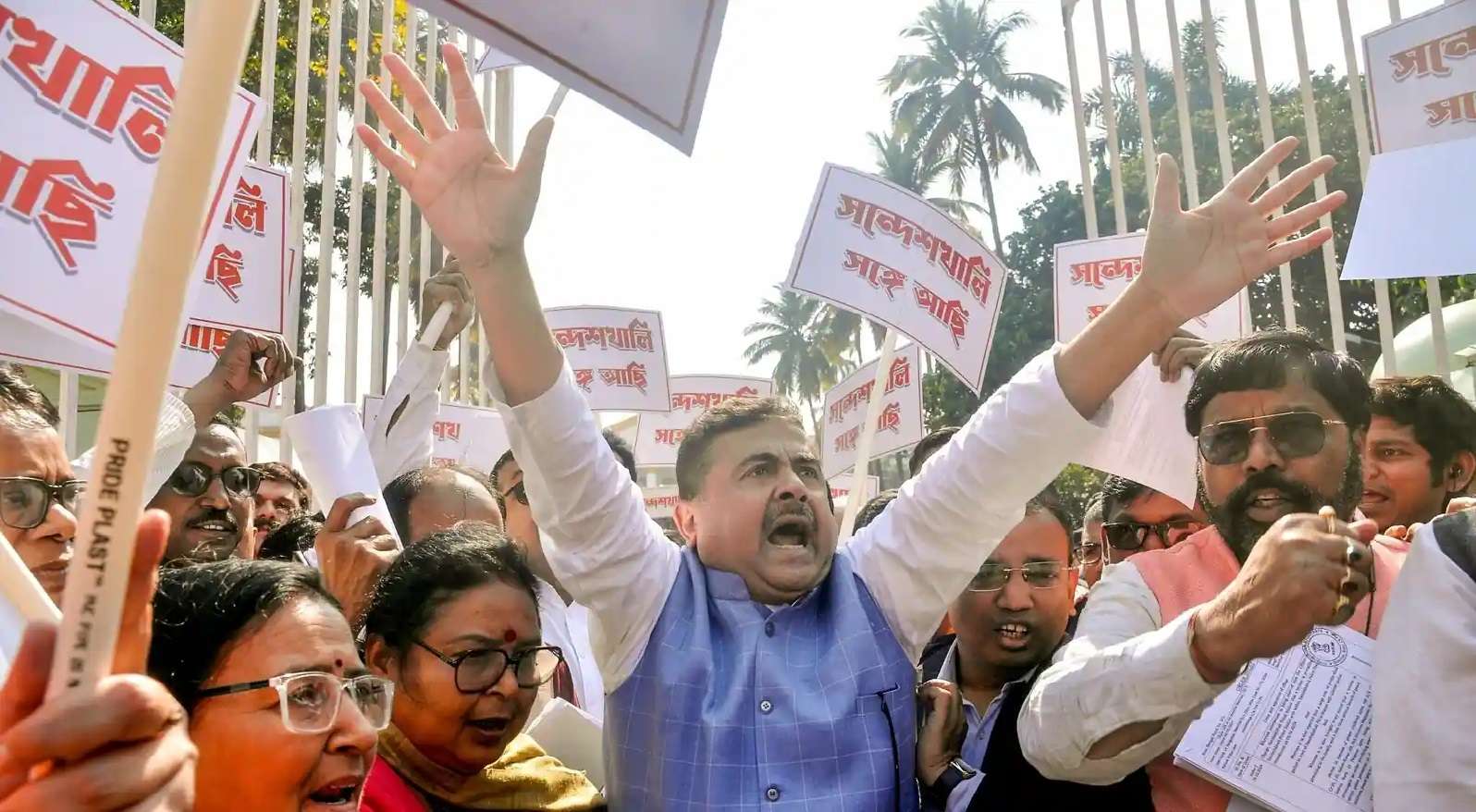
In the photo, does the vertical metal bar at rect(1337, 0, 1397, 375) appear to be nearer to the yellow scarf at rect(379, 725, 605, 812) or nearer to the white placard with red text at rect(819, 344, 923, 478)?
the white placard with red text at rect(819, 344, 923, 478)

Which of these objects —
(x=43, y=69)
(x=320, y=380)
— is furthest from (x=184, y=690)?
(x=320, y=380)

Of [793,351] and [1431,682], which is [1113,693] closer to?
[1431,682]

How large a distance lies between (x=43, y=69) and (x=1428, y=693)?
8.98 ft

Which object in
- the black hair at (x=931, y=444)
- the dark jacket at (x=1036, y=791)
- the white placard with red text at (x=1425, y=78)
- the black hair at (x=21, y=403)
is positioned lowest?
the dark jacket at (x=1036, y=791)

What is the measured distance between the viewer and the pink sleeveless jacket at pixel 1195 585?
1910 mm

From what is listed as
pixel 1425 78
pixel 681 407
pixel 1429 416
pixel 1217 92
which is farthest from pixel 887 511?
pixel 681 407

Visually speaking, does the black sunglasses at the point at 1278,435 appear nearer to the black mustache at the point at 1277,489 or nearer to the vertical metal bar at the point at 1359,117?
the black mustache at the point at 1277,489

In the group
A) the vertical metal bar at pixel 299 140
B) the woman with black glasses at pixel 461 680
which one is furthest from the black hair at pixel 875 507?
the vertical metal bar at pixel 299 140

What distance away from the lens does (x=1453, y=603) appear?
63.8 inches

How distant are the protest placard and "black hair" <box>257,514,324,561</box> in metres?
2.14

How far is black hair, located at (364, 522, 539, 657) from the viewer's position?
2182 mm

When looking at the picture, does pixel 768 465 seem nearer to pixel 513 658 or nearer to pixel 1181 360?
pixel 513 658

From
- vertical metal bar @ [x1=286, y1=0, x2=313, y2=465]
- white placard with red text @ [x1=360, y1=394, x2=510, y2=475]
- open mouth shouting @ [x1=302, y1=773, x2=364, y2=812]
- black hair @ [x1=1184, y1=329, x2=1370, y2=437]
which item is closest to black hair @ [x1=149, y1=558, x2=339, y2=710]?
open mouth shouting @ [x1=302, y1=773, x2=364, y2=812]

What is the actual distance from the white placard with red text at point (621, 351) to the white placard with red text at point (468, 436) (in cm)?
79
